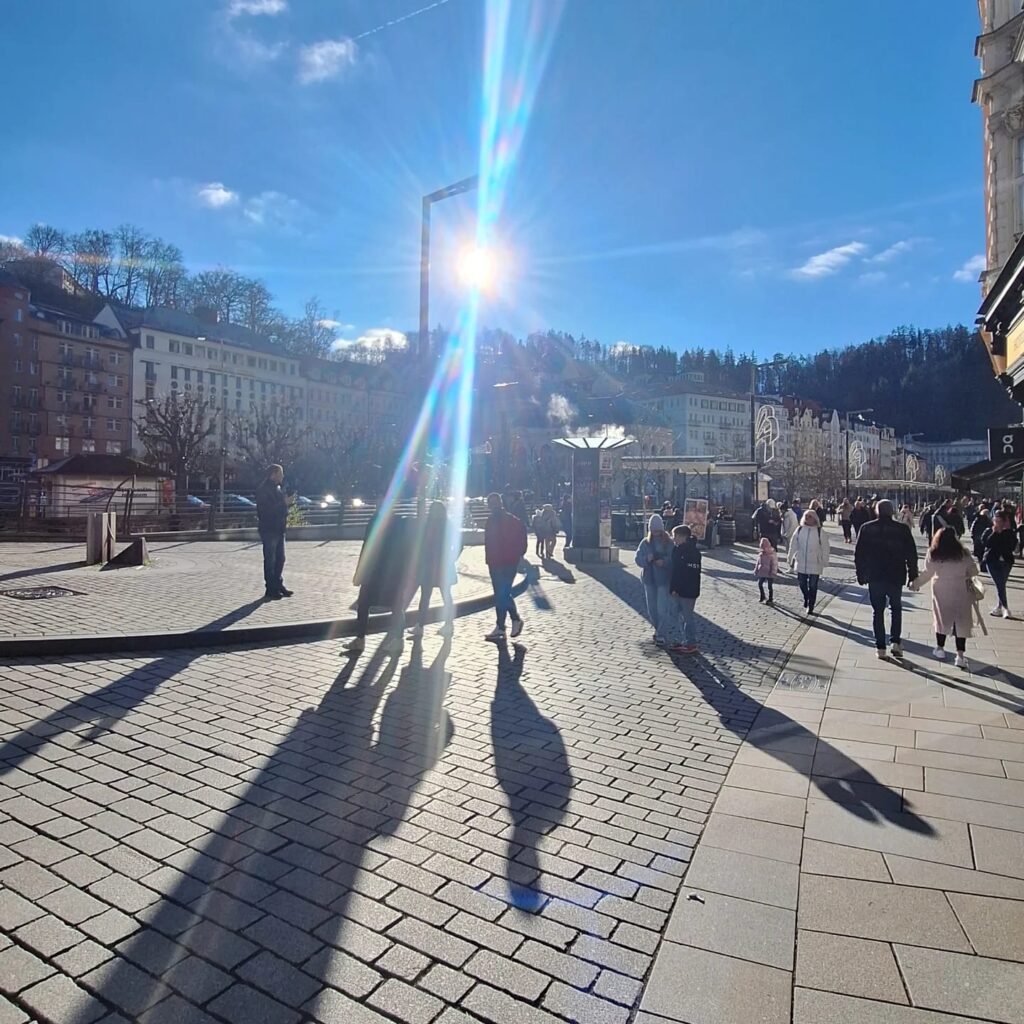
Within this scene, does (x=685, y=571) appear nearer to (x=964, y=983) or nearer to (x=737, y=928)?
(x=737, y=928)

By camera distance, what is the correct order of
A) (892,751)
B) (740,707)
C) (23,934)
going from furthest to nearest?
(740,707), (892,751), (23,934)

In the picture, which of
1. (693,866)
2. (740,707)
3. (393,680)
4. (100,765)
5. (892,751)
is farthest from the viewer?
(393,680)

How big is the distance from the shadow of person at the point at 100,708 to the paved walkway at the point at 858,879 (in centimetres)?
396

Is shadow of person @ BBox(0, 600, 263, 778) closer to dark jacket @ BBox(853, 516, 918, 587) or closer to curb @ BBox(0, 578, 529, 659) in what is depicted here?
curb @ BBox(0, 578, 529, 659)

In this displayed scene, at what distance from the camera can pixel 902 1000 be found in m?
2.64

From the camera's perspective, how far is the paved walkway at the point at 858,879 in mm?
2666

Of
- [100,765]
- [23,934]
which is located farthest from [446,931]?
[100,765]

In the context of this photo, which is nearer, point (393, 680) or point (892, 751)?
point (892, 751)

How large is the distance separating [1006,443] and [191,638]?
13261mm

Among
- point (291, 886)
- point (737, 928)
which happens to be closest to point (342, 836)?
point (291, 886)

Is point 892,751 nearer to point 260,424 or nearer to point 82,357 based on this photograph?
point 260,424

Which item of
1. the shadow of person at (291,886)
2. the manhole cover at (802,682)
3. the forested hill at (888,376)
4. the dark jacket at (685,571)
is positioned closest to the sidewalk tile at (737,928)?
the shadow of person at (291,886)

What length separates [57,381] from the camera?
246 ft

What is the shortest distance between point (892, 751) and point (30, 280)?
91271 mm
